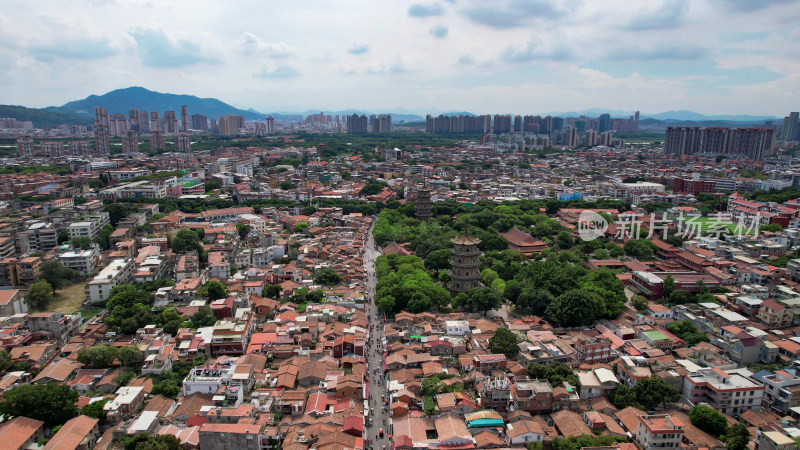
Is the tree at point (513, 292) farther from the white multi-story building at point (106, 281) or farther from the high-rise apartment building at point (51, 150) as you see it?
the high-rise apartment building at point (51, 150)

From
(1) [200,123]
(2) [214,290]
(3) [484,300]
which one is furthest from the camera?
(1) [200,123]

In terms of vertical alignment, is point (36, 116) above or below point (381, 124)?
above

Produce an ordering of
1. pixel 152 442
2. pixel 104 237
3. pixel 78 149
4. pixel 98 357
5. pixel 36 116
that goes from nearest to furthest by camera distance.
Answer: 1. pixel 152 442
2. pixel 98 357
3. pixel 104 237
4. pixel 78 149
5. pixel 36 116

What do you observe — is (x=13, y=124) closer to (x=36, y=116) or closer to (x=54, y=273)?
(x=36, y=116)

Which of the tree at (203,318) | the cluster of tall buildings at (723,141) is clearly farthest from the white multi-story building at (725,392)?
the cluster of tall buildings at (723,141)

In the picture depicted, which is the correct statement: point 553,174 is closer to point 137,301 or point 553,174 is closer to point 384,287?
point 384,287
